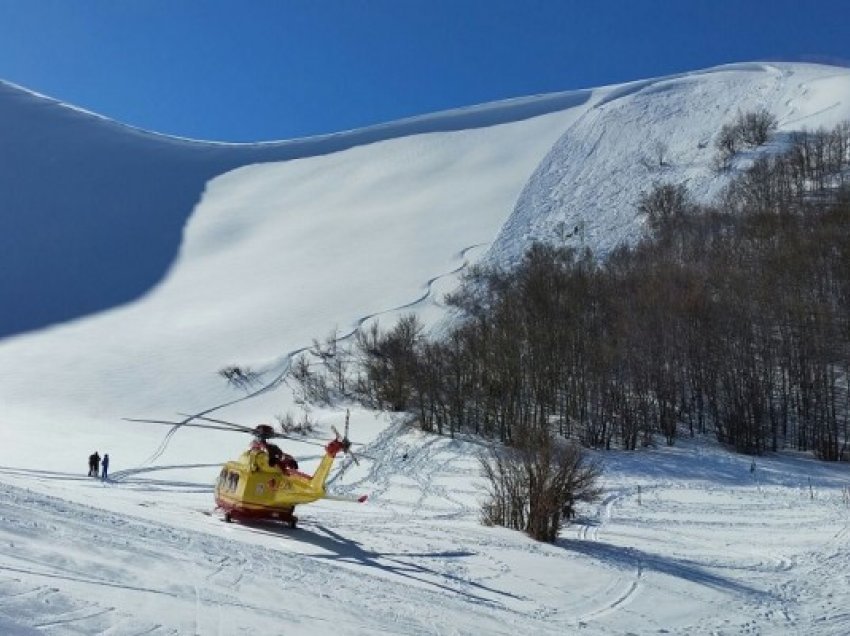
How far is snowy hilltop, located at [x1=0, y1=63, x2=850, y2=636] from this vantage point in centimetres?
862

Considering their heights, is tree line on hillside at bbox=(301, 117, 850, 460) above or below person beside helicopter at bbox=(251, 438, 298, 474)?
above

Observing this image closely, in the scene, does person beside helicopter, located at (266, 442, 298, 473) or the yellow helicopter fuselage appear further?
person beside helicopter, located at (266, 442, 298, 473)

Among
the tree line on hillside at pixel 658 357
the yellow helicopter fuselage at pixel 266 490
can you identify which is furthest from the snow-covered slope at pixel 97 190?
the yellow helicopter fuselage at pixel 266 490

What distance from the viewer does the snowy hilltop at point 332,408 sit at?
862cm

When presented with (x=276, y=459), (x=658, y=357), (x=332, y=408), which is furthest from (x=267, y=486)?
(x=332, y=408)

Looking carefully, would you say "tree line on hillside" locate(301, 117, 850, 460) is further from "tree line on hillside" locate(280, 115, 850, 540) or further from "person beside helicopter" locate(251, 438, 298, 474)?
"person beside helicopter" locate(251, 438, 298, 474)

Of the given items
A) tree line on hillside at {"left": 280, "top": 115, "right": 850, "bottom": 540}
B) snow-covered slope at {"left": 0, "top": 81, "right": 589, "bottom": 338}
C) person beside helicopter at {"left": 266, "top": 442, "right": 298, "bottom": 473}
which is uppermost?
snow-covered slope at {"left": 0, "top": 81, "right": 589, "bottom": 338}

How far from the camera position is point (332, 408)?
108 ft

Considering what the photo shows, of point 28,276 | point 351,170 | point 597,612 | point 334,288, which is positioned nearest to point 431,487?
point 597,612

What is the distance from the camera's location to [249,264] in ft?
171

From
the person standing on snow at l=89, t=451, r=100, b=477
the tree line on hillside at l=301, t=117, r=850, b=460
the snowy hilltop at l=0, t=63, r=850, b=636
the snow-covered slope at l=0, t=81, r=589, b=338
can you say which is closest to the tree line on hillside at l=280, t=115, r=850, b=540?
the tree line on hillside at l=301, t=117, r=850, b=460

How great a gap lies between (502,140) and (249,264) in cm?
2427

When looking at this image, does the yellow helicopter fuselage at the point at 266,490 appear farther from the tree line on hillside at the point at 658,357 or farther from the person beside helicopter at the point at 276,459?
the tree line on hillside at the point at 658,357

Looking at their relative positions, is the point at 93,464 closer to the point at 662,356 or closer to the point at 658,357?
the point at 658,357
